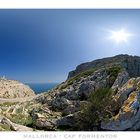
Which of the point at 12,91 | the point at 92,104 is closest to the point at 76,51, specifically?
the point at 92,104

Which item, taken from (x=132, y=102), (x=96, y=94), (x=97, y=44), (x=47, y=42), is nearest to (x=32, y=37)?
(x=47, y=42)

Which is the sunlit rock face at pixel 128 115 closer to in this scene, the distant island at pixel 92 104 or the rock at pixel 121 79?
the distant island at pixel 92 104

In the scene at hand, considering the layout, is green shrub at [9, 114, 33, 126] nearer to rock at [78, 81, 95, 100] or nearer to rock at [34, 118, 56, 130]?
rock at [34, 118, 56, 130]

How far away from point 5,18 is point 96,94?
5.76 metres

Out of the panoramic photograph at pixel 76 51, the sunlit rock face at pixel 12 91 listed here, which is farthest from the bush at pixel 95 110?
the sunlit rock face at pixel 12 91

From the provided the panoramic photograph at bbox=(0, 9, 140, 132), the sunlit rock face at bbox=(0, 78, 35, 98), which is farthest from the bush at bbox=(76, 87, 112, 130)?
the sunlit rock face at bbox=(0, 78, 35, 98)

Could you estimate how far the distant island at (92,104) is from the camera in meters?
17.9

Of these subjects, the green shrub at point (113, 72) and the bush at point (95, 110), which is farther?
the green shrub at point (113, 72)

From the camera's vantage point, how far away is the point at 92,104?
63.4 ft

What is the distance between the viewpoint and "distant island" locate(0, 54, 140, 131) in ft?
58.7
